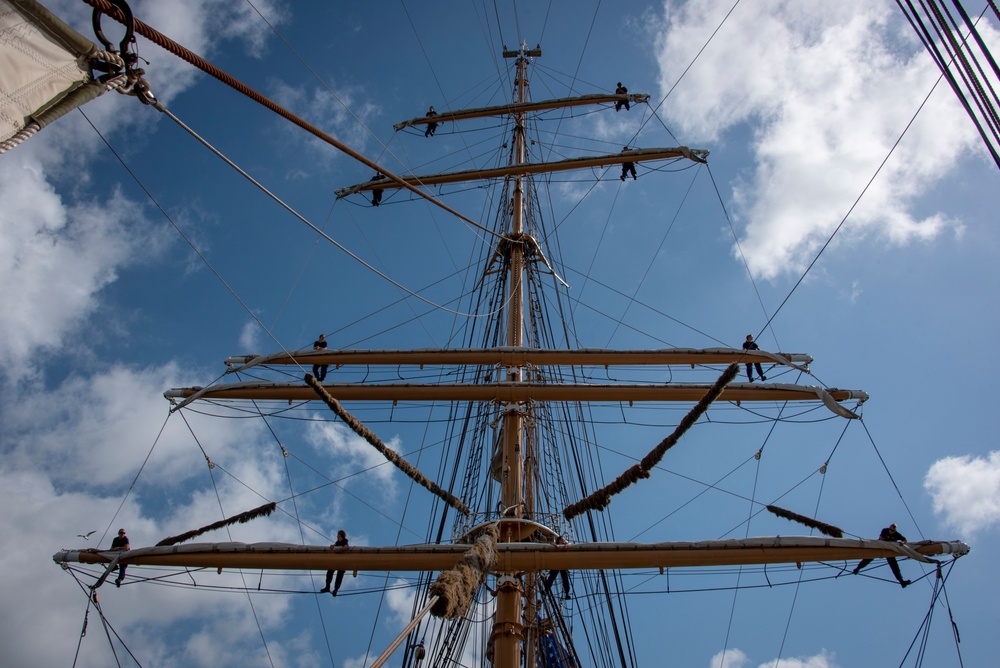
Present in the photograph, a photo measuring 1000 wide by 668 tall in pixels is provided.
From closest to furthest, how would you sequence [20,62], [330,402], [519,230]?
[20,62] < [330,402] < [519,230]

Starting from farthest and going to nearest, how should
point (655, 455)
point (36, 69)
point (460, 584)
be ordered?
point (655, 455), point (460, 584), point (36, 69)

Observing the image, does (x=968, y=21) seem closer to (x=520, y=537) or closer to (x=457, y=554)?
(x=457, y=554)

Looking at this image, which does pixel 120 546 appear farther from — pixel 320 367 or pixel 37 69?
pixel 37 69

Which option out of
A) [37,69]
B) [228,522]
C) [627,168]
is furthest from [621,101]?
[37,69]

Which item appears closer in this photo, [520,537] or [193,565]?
[193,565]

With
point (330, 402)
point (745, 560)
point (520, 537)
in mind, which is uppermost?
point (330, 402)

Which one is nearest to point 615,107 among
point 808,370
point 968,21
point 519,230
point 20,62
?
point 519,230

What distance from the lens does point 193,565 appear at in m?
9.66

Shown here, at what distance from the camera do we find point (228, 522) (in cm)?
1021

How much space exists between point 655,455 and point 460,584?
4.12 m

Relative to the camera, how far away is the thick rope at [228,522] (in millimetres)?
10000

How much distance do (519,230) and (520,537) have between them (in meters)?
8.50

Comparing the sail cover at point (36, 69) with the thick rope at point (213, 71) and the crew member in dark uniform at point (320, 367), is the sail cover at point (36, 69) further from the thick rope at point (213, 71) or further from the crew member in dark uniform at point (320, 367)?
the crew member in dark uniform at point (320, 367)

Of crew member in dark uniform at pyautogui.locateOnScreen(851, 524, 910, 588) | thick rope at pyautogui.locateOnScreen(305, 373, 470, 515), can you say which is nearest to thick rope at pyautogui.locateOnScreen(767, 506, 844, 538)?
crew member in dark uniform at pyautogui.locateOnScreen(851, 524, 910, 588)
